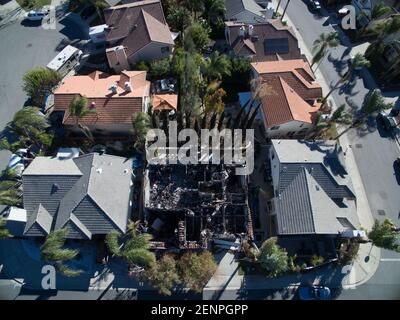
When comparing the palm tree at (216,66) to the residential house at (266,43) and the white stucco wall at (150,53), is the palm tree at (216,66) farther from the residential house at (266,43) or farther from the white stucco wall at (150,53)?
the white stucco wall at (150,53)

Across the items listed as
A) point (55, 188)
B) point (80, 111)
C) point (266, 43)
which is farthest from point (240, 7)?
point (55, 188)

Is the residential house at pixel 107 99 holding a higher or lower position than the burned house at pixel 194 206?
higher

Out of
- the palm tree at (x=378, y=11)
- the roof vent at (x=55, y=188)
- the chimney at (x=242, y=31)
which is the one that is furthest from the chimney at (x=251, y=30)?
the roof vent at (x=55, y=188)

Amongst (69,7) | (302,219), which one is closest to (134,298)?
(302,219)

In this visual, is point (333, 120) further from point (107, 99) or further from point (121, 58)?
point (121, 58)

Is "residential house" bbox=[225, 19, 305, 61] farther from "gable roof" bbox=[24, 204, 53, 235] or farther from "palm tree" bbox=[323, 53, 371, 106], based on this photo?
"gable roof" bbox=[24, 204, 53, 235]

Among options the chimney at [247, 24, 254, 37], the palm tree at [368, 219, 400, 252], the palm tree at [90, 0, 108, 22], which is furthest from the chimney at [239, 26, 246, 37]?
the palm tree at [368, 219, 400, 252]

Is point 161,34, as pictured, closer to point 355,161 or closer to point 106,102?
point 106,102
